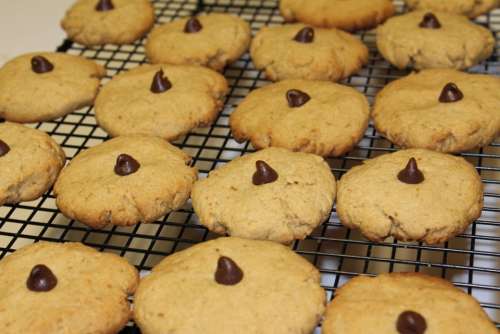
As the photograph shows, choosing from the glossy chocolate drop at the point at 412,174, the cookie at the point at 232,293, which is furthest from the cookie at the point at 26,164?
the glossy chocolate drop at the point at 412,174

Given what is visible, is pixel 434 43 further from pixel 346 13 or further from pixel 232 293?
pixel 232 293

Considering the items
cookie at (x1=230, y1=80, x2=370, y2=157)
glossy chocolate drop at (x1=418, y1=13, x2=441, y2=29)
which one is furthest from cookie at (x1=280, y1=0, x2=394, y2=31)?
cookie at (x1=230, y1=80, x2=370, y2=157)

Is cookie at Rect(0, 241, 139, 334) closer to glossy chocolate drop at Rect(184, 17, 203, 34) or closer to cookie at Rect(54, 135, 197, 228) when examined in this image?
cookie at Rect(54, 135, 197, 228)

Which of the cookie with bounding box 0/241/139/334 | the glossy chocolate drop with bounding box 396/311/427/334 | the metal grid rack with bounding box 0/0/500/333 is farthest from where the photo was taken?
the metal grid rack with bounding box 0/0/500/333

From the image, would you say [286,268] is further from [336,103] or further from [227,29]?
[227,29]

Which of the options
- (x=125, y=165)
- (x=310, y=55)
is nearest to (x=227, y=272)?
(x=125, y=165)
